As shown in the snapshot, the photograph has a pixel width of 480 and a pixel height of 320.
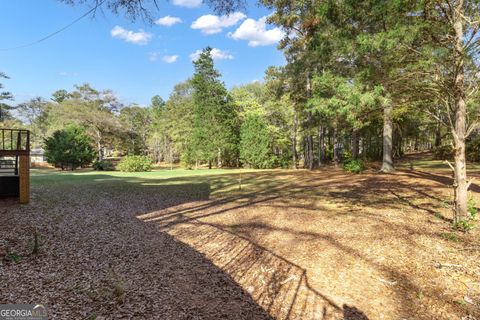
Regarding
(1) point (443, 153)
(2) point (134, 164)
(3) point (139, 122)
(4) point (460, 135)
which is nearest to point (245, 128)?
(2) point (134, 164)

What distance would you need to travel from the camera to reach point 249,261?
18.3 ft

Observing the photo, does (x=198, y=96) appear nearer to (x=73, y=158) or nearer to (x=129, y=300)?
(x=73, y=158)

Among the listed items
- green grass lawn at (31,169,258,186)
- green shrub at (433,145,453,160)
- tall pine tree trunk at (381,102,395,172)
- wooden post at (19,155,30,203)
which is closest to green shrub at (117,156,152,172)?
green grass lawn at (31,169,258,186)

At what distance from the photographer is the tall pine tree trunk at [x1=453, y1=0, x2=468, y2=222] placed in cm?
621

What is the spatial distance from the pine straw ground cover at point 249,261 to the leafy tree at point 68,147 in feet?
78.1

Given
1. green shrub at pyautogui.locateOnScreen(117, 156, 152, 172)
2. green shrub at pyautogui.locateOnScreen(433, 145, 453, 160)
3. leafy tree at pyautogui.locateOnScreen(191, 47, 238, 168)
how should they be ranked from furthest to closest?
leafy tree at pyautogui.locateOnScreen(191, 47, 238, 168)
green shrub at pyautogui.locateOnScreen(117, 156, 152, 172)
green shrub at pyautogui.locateOnScreen(433, 145, 453, 160)

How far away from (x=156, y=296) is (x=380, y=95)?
20.9ft

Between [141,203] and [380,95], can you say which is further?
[141,203]

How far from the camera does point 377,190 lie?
1105 centimetres

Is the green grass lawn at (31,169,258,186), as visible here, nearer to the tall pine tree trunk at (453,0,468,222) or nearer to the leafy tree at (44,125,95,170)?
the leafy tree at (44,125,95,170)

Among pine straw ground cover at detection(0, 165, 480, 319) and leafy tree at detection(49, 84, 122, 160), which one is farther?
leafy tree at detection(49, 84, 122, 160)

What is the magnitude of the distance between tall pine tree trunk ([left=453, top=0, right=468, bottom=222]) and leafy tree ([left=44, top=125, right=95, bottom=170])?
1288 inches

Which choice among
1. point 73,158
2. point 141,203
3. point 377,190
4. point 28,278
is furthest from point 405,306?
point 73,158

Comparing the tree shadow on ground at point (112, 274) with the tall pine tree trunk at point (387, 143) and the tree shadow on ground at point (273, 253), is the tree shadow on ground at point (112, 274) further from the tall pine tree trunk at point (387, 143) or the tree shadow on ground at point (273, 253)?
the tall pine tree trunk at point (387, 143)
